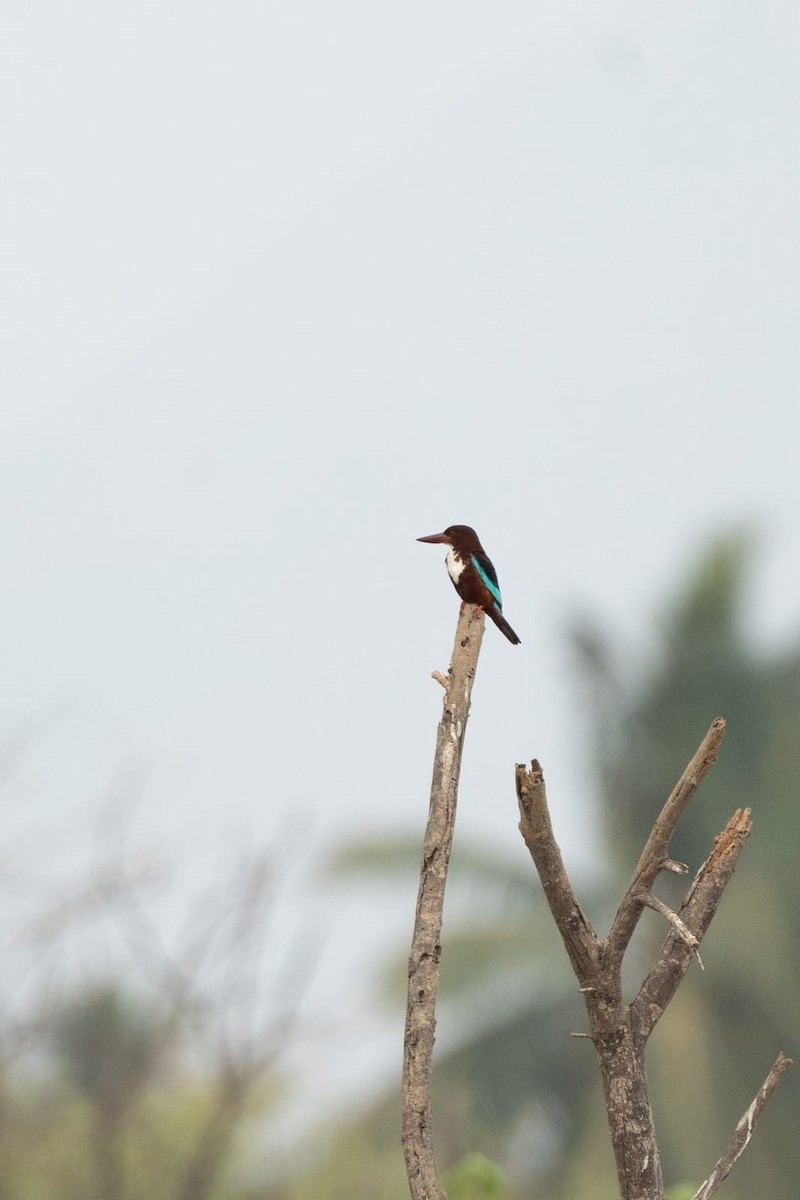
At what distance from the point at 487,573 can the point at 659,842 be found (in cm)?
113

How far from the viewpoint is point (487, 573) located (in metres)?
4.61

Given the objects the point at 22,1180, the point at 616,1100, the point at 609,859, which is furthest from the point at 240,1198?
the point at 616,1100

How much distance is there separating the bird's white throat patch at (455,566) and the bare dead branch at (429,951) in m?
0.50

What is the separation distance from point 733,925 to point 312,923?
44.8ft

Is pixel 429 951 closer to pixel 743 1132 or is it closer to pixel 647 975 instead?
pixel 647 975

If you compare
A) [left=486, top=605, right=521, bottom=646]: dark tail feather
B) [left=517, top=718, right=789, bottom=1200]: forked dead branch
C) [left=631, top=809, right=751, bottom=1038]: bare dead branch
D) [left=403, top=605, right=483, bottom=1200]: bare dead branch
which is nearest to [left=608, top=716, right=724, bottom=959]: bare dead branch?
[left=517, top=718, right=789, bottom=1200]: forked dead branch

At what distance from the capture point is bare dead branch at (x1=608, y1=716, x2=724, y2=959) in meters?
3.70

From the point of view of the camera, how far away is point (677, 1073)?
2416 centimetres

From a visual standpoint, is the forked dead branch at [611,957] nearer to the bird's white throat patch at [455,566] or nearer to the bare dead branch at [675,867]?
the bare dead branch at [675,867]

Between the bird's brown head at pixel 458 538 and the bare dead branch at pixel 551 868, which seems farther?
the bird's brown head at pixel 458 538

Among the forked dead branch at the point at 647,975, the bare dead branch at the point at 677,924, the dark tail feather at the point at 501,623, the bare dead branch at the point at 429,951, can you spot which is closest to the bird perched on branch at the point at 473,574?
the dark tail feather at the point at 501,623

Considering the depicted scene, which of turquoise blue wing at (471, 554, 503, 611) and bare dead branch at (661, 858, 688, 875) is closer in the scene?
bare dead branch at (661, 858, 688, 875)

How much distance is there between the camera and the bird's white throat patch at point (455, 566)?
179 inches

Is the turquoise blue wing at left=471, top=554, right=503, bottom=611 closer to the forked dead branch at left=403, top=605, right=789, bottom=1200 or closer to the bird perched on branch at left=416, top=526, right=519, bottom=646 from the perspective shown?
the bird perched on branch at left=416, top=526, right=519, bottom=646
